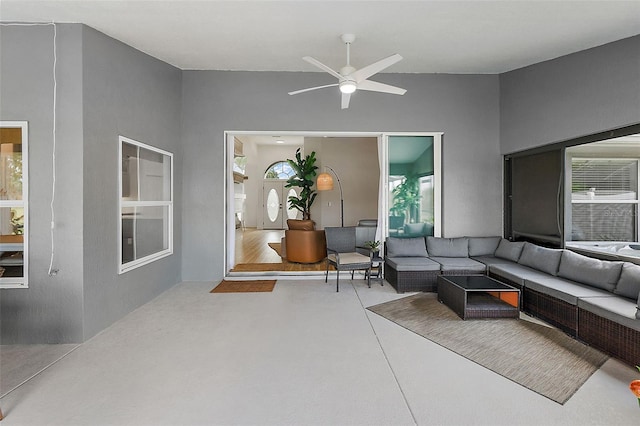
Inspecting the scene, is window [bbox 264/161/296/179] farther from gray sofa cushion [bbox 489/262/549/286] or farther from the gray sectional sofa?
gray sofa cushion [bbox 489/262/549/286]

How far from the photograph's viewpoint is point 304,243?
19.6ft

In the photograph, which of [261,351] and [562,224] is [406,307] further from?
[562,224]

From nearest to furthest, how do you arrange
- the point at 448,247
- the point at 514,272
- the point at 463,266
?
1. the point at 514,272
2. the point at 463,266
3. the point at 448,247

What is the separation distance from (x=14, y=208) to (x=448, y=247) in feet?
17.5

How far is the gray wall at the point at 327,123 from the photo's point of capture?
16.1 ft

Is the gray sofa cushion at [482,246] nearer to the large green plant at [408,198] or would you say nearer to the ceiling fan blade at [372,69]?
the large green plant at [408,198]

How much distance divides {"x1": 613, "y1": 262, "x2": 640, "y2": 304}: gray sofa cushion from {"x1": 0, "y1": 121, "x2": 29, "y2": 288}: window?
18.5 feet

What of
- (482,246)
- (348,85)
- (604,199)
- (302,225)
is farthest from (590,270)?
(302,225)

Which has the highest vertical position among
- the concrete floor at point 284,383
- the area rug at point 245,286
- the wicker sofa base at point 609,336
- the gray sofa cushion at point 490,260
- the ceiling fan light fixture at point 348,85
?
the ceiling fan light fixture at point 348,85

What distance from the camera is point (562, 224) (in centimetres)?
402

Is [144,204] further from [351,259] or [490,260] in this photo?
[490,260]

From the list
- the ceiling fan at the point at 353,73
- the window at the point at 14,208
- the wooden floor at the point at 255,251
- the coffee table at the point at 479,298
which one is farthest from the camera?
the wooden floor at the point at 255,251

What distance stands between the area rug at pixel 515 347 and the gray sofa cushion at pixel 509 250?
134 centimetres

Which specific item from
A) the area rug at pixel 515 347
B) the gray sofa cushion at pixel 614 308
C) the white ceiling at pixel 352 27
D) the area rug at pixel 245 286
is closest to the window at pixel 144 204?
the area rug at pixel 245 286
